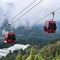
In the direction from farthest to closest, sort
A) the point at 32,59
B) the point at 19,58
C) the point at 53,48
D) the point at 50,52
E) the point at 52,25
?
the point at 53,48 < the point at 50,52 < the point at 32,59 < the point at 19,58 < the point at 52,25

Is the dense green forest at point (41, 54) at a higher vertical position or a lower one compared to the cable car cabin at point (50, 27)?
lower

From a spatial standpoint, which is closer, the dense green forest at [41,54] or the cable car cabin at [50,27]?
the cable car cabin at [50,27]

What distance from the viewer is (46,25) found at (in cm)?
3903

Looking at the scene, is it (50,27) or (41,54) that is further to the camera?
(41,54)

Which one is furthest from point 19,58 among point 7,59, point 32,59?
point 7,59

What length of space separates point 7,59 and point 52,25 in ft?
328

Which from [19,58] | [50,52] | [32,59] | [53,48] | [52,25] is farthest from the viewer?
[53,48]

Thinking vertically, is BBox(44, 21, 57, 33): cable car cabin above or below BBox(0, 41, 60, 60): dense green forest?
above

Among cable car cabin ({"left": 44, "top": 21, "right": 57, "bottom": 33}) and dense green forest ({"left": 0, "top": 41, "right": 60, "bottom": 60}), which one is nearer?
cable car cabin ({"left": 44, "top": 21, "right": 57, "bottom": 33})

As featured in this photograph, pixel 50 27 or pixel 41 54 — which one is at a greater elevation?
pixel 50 27

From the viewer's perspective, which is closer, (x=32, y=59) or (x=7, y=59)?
(x=32, y=59)

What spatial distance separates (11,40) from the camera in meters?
40.4

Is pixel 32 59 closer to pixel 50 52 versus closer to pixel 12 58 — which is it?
pixel 50 52

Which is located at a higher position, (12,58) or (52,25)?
(52,25)
